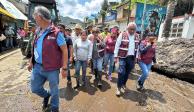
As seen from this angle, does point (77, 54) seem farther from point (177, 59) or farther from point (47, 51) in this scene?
point (177, 59)

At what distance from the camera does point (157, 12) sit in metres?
32.2

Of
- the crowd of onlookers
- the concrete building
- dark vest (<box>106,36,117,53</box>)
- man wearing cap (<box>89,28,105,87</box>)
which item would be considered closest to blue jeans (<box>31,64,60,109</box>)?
man wearing cap (<box>89,28,105,87</box>)

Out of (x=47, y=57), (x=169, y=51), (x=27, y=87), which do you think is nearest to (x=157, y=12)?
(x=169, y=51)

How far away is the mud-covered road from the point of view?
5.66 m

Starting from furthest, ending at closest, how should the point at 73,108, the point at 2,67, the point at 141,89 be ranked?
the point at 2,67 < the point at 141,89 < the point at 73,108

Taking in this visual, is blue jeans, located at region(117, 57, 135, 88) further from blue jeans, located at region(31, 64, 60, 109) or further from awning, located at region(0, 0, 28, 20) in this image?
awning, located at region(0, 0, 28, 20)

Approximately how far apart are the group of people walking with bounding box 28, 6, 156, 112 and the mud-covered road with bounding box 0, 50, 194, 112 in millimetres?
305

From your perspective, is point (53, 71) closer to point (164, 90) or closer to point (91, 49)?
point (91, 49)

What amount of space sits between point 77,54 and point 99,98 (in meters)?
1.35

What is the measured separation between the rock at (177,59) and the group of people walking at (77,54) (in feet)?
9.93

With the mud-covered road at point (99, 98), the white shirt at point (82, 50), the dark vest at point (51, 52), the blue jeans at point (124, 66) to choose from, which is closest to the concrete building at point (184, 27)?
the mud-covered road at point (99, 98)

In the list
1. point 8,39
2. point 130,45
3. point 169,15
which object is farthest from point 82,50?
point 169,15

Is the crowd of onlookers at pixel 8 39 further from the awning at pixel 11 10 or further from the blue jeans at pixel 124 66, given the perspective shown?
the blue jeans at pixel 124 66

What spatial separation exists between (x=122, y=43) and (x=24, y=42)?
8453 millimetres
